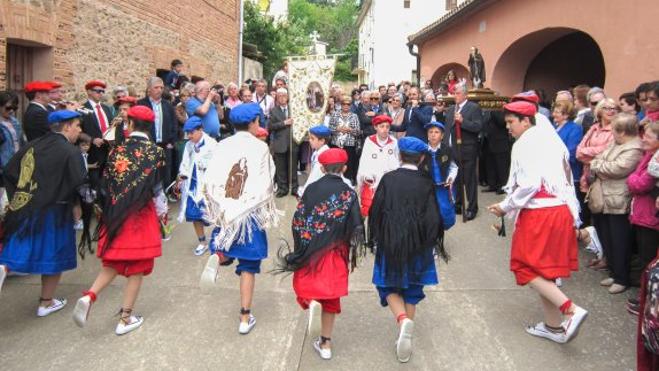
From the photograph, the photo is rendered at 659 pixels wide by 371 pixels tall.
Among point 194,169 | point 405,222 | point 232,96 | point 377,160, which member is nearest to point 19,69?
point 232,96

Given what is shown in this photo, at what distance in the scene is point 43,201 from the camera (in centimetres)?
395

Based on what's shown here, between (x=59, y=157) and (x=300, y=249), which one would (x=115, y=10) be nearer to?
(x=59, y=157)

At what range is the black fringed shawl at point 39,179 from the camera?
393 cm

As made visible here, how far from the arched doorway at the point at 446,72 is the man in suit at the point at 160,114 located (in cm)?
1112

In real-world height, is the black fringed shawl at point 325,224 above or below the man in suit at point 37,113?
below

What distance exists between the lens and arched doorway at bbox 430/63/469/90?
16.8 meters

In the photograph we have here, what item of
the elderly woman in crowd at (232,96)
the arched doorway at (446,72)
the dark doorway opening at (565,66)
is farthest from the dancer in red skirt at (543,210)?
the arched doorway at (446,72)

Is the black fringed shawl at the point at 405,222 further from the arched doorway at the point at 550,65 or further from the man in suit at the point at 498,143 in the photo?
the arched doorway at the point at 550,65

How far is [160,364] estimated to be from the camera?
3486mm

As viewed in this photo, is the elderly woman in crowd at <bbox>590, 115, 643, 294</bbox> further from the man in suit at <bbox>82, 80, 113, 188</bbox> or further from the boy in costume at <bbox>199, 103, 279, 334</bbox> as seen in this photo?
the man in suit at <bbox>82, 80, 113, 188</bbox>

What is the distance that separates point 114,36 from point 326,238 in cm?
759

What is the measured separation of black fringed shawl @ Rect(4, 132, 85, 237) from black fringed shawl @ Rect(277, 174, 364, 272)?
190 centimetres

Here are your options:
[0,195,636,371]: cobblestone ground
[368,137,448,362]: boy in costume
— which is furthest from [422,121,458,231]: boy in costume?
[368,137,448,362]: boy in costume

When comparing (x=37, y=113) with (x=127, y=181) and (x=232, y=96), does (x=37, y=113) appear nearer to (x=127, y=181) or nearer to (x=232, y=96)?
(x=127, y=181)
